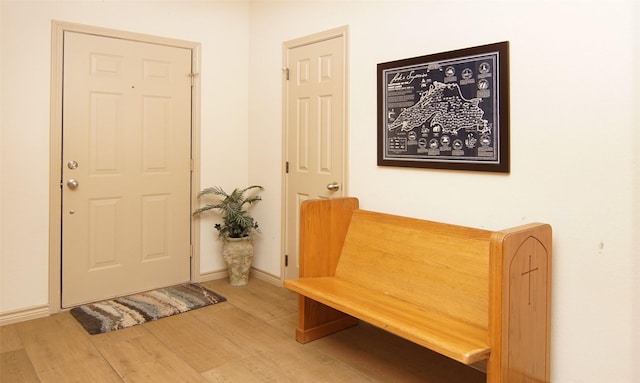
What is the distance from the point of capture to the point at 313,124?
3604 millimetres

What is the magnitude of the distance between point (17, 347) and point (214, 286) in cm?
151

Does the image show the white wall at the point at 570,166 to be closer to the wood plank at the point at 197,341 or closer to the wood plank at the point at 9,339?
the wood plank at the point at 197,341

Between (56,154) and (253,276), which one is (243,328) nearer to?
(253,276)

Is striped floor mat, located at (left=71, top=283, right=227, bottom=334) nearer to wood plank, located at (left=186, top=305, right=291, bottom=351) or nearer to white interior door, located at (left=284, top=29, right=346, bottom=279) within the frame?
wood plank, located at (left=186, top=305, right=291, bottom=351)

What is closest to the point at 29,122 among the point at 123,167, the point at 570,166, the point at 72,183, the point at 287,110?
the point at 72,183

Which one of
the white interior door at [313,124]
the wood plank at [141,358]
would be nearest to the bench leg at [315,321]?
the wood plank at [141,358]

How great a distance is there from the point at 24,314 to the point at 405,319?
2599 millimetres

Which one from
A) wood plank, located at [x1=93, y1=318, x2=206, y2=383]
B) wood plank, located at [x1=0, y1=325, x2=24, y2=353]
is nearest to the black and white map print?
wood plank, located at [x1=93, y1=318, x2=206, y2=383]

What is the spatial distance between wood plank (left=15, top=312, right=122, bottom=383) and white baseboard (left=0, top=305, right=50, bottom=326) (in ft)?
0.16

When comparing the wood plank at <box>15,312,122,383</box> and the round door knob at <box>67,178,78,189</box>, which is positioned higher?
the round door knob at <box>67,178,78,189</box>

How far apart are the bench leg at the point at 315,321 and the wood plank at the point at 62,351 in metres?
1.04

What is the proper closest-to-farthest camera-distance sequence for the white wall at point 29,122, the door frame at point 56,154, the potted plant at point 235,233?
the white wall at point 29,122 < the door frame at point 56,154 < the potted plant at point 235,233

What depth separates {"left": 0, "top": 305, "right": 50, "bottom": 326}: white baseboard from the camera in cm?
312

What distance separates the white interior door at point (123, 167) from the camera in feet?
11.1
